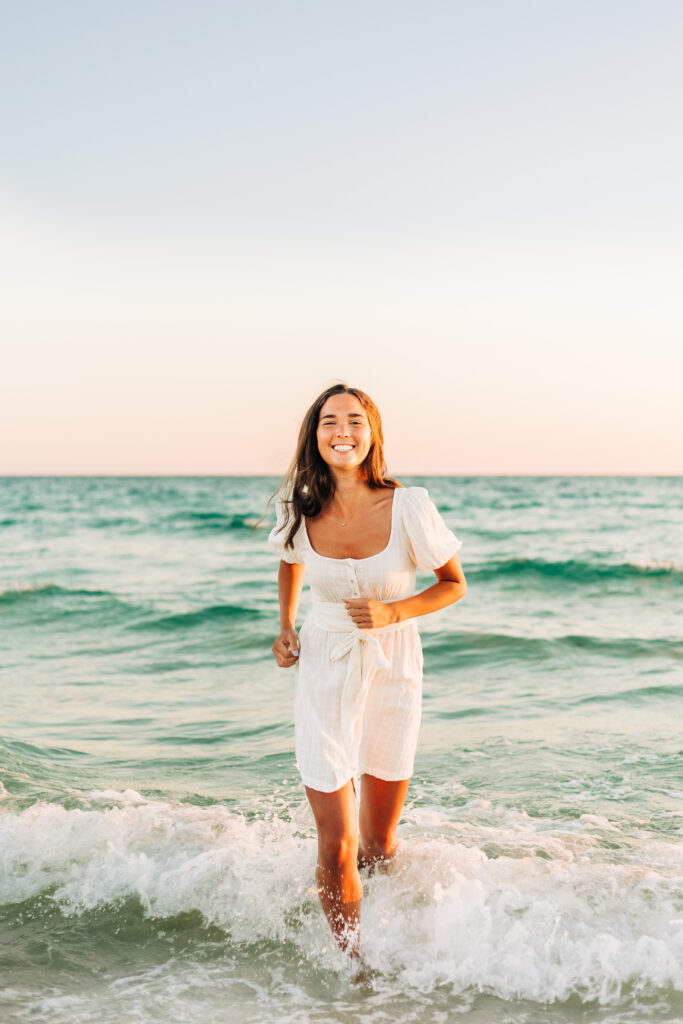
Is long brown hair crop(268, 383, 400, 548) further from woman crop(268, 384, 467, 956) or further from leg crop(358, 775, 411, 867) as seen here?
leg crop(358, 775, 411, 867)

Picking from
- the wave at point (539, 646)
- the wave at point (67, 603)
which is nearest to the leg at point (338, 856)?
the wave at point (539, 646)

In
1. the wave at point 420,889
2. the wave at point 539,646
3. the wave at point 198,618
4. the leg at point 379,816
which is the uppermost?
the leg at point 379,816

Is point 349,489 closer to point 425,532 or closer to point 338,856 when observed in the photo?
point 425,532

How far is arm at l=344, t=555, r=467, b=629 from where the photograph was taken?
3.33 m

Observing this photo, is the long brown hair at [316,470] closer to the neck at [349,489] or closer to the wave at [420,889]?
the neck at [349,489]

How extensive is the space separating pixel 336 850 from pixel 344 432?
5.27 feet

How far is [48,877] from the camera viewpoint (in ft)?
15.1

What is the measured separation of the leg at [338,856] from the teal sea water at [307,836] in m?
0.33

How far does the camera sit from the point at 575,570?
18172 mm

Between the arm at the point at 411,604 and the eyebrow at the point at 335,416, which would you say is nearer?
the arm at the point at 411,604

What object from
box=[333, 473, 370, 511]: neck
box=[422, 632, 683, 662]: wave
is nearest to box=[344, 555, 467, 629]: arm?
box=[333, 473, 370, 511]: neck

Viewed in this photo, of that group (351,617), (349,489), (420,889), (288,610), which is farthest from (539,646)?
(351,617)

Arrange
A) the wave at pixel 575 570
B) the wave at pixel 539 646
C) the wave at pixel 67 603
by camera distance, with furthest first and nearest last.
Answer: the wave at pixel 575 570
the wave at pixel 67 603
the wave at pixel 539 646

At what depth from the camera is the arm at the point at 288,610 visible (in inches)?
142
